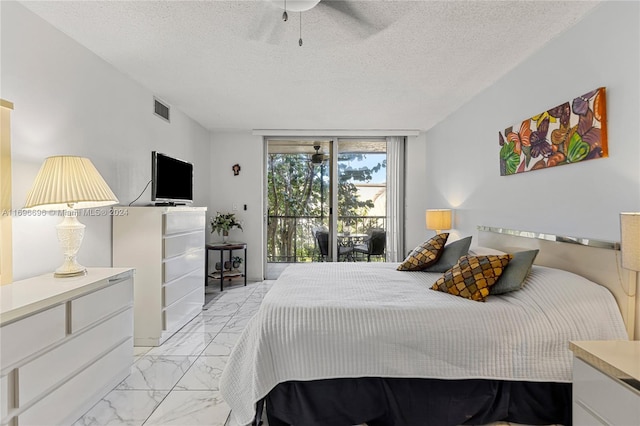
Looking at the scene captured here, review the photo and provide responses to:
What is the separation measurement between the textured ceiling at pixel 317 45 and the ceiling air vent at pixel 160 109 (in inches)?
3.8

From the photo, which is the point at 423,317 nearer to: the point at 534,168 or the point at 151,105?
the point at 534,168

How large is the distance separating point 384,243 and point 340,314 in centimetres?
374

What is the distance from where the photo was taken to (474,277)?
2062mm

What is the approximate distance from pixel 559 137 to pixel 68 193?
324 centimetres

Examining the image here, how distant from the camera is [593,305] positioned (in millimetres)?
1749

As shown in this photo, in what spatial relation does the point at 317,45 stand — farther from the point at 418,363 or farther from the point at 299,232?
the point at 299,232

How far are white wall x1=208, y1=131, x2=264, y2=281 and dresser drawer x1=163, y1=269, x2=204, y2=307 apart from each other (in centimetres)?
153

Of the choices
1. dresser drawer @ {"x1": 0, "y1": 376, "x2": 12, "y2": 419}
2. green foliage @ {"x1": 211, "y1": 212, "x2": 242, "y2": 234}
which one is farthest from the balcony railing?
dresser drawer @ {"x1": 0, "y1": 376, "x2": 12, "y2": 419}

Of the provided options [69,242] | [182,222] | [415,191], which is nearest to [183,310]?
[182,222]

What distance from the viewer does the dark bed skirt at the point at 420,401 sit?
67.3 inches

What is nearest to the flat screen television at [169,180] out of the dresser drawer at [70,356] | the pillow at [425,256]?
the dresser drawer at [70,356]

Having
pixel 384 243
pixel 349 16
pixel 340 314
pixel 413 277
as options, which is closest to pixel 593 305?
pixel 413 277

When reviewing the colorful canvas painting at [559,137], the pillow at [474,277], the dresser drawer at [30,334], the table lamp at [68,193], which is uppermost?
the colorful canvas painting at [559,137]

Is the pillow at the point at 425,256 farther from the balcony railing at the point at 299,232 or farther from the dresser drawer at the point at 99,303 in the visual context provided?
the balcony railing at the point at 299,232
